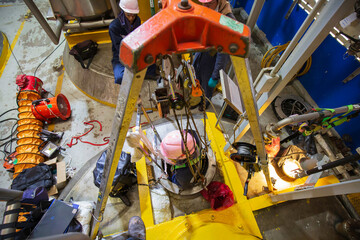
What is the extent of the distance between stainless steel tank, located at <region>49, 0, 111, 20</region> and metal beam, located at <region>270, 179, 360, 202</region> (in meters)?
4.64

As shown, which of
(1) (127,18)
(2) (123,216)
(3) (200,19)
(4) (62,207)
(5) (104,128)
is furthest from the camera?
(5) (104,128)

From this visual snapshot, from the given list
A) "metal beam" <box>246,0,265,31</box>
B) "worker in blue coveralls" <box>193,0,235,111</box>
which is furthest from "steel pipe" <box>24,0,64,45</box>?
"metal beam" <box>246,0,265,31</box>

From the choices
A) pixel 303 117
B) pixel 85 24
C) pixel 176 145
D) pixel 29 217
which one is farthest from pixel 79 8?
pixel 303 117

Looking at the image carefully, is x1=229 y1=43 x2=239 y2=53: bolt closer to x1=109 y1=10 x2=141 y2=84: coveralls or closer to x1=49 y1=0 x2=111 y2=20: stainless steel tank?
x1=109 y1=10 x2=141 y2=84: coveralls

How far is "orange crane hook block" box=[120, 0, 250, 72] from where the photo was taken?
2.82 feet

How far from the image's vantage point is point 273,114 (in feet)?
13.5

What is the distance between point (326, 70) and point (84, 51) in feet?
16.6

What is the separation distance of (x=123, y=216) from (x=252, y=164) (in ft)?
6.62

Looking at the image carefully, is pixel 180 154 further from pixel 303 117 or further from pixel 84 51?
pixel 84 51

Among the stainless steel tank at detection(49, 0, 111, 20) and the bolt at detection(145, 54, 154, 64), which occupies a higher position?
the bolt at detection(145, 54, 154, 64)

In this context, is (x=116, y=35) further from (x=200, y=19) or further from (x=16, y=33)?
(x=16, y=33)

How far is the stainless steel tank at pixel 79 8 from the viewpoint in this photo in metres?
3.55

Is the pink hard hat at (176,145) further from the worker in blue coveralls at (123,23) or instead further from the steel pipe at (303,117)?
the worker in blue coveralls at (123,23)

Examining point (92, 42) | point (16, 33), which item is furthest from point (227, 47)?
point (16, 33)
